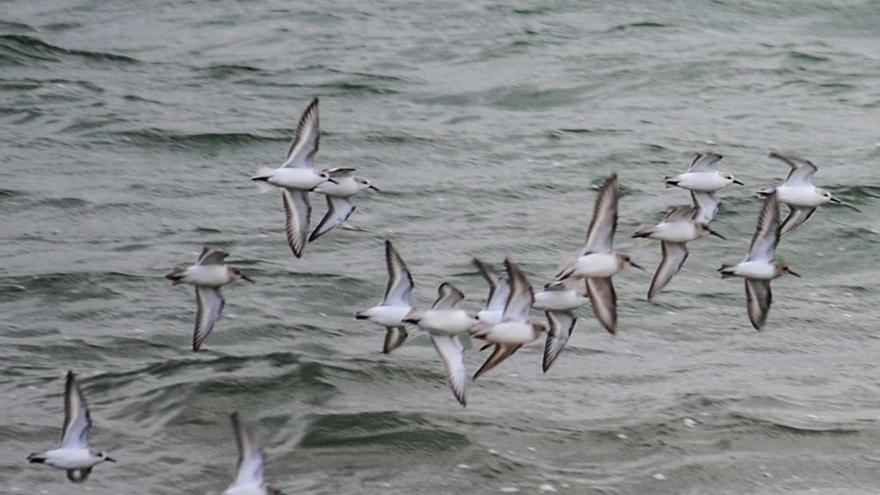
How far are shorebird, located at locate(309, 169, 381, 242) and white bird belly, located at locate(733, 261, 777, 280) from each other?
9.14 feet

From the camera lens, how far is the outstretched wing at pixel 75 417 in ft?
33.8

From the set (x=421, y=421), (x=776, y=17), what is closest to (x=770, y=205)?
(x=421, y=421)

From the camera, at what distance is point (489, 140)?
2056 centimetres

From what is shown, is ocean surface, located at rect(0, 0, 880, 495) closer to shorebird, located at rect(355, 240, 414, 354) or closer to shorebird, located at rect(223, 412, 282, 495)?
shorebird, located at rect(355, 240, 414, 354)

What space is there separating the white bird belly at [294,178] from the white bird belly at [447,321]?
1.32 metres

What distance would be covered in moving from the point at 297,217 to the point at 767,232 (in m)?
3.34

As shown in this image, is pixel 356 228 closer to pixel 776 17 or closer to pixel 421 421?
pixel 421 421

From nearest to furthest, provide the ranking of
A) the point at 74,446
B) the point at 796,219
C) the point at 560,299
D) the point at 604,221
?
1. the point at 74,446
2. the point at 604,221
3. the point at 560,299
4. the point at 796,219

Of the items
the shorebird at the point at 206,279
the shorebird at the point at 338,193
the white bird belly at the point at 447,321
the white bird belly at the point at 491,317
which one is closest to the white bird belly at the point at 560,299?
the white bird belly at the point at 491,317

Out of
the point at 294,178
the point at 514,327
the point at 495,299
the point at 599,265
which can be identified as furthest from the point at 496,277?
the point at 294,178

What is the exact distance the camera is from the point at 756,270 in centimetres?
1219

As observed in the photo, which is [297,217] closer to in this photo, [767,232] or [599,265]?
[599,265]

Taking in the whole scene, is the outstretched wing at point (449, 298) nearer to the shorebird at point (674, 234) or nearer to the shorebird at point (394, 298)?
the shorebird at point (394, 298)

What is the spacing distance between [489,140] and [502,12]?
536 cm
